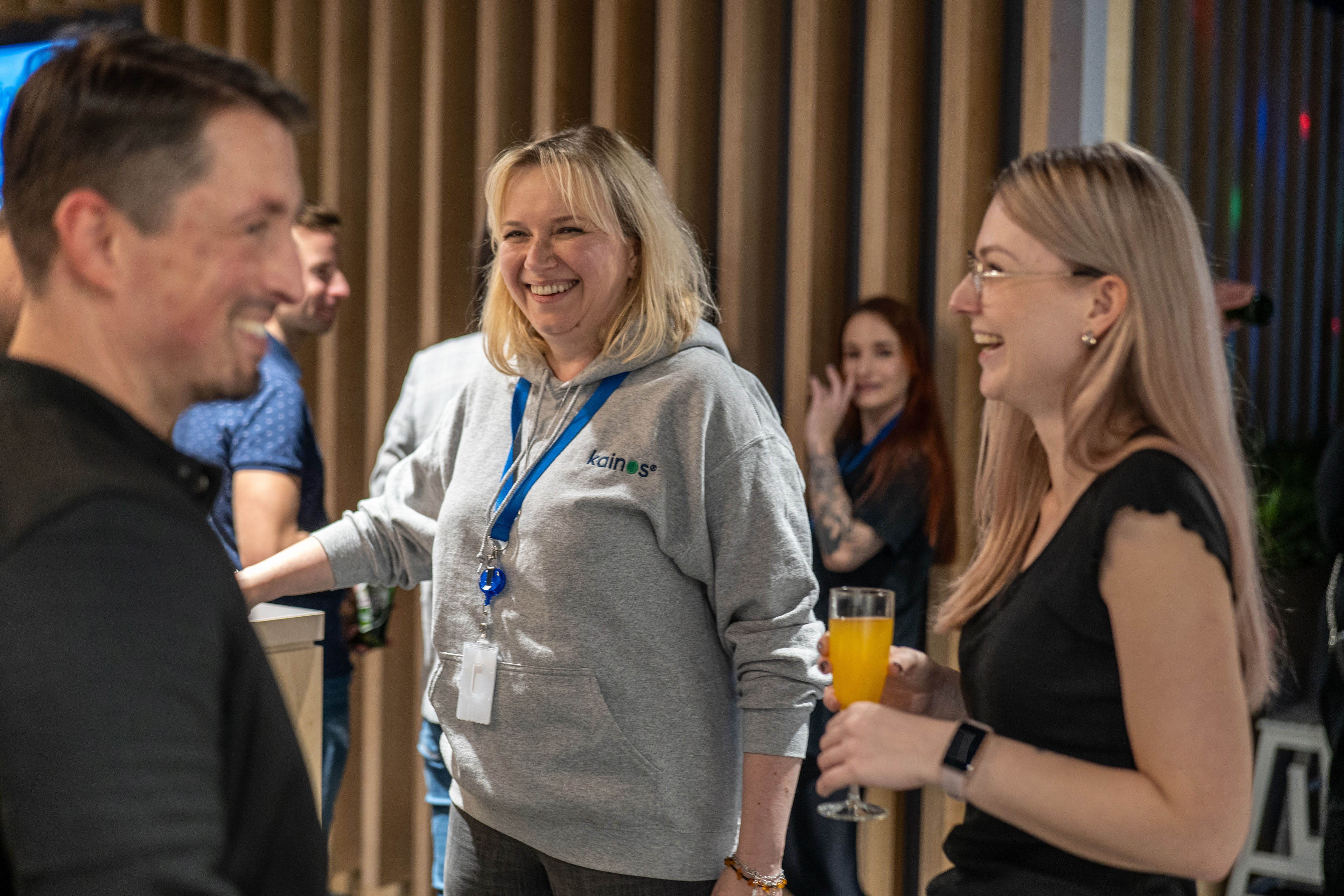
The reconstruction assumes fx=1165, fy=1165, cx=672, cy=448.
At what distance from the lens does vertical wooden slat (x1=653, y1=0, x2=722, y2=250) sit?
314cm

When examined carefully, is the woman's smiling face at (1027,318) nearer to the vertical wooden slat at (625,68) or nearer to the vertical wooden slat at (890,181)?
the vertical wooden slat at (890,181)

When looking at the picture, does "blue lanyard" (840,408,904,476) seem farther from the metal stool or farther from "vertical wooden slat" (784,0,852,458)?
the metal stool

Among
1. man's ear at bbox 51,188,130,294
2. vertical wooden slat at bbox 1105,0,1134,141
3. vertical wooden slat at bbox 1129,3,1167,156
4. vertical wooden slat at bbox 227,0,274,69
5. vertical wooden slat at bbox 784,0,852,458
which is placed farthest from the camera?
vertical wooden slat at bbox 1129,3,1167,156

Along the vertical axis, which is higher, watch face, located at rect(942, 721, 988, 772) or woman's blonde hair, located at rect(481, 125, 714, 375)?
woman's blonde hair, located at rect(481, 125, 714, 375)

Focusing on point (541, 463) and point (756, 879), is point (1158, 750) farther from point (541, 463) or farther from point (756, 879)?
point (541, 463)

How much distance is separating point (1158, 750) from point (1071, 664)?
0.11 meters

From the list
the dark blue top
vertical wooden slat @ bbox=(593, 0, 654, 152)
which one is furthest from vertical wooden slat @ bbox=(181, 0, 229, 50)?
the dark blue top

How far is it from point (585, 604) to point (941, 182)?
1715 mm

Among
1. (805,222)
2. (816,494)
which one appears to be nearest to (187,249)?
(816,494)

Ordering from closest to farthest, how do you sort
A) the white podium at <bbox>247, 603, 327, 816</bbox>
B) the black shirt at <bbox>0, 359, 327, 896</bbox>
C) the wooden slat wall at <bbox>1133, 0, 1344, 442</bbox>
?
the black shirt at <bbox>0, 359, 327, 896</bbox> < the white podium at <bbox>247, 603, 327, 816</bbox> < the wooden slat wall at <bbox>1133, 0, 1344, 442</bbox>

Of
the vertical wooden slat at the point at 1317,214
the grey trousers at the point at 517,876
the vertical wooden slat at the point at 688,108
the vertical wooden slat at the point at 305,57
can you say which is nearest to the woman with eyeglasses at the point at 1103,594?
the grey trousers at the point at 517,876

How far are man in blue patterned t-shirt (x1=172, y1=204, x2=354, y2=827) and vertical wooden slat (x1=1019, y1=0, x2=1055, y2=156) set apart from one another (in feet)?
5.26

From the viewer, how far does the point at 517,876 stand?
1.58 metres

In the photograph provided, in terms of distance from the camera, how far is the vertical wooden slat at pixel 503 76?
11.3 ft
